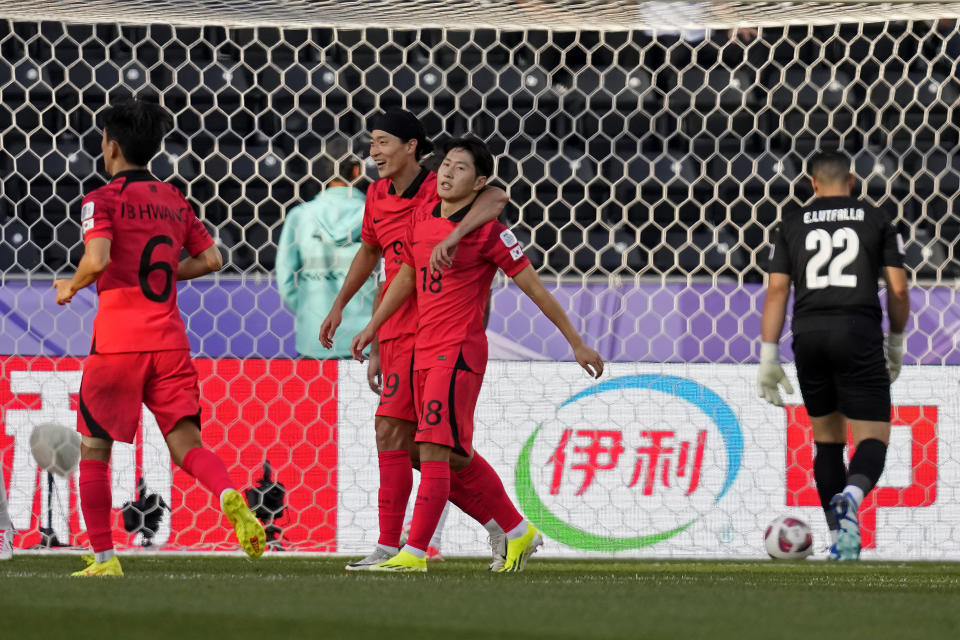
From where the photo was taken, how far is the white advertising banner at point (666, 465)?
5.60 metres

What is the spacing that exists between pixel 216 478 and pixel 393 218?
100 centimetres

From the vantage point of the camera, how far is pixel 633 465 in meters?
5.61

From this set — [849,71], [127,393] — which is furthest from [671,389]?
[849,71]

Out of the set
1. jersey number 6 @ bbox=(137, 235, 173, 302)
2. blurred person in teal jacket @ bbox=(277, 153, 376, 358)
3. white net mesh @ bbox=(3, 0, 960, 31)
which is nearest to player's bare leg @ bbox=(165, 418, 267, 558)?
jersey number 6 @ bbox=(137, 235, 173, 302)

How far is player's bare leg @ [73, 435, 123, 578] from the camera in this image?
3.95 metres

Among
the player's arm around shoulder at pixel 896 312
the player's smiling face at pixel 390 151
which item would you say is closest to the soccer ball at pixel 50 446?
the player's smiling face at pixel 390 151

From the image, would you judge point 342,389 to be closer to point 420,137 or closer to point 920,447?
point 420,137

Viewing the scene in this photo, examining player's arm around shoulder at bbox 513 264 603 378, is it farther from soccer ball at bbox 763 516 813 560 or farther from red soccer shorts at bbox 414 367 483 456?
soccer ball at bbox 763 516 813 560

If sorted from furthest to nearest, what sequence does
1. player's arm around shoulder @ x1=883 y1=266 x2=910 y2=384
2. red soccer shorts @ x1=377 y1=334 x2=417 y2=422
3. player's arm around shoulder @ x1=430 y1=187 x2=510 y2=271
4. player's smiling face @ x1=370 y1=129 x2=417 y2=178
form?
player's arm around shoulder @ x1=883 y1=266 x2=910 y2=384 < player's smiling face @ x1=370 y1=129 x2=417 y2=178 < red soccer shorts @ x1=377 y1=334 x2=417 y2=422 < player's arm around shoulder @ x1=430 y1=187 x2=510 y2=271

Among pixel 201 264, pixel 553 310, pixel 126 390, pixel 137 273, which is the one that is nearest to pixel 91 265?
pixel 137 273

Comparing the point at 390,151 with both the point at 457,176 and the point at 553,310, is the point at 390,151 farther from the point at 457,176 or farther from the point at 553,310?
the point at 553,310

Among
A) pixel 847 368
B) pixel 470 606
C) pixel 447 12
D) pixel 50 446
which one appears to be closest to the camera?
pixel 470 606

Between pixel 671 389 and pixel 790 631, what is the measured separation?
3.13 meters

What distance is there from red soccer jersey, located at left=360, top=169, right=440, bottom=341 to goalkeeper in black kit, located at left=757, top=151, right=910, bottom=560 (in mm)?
1417
